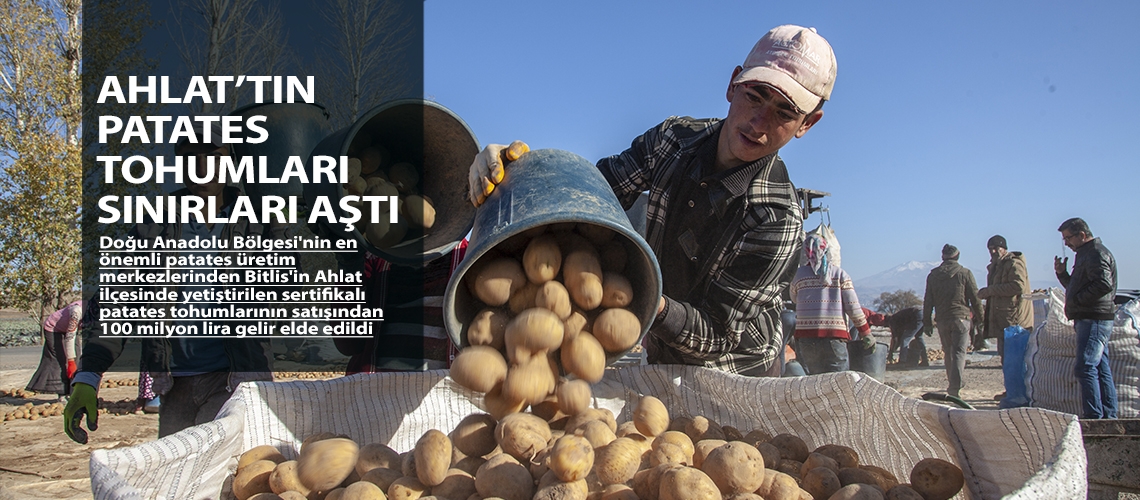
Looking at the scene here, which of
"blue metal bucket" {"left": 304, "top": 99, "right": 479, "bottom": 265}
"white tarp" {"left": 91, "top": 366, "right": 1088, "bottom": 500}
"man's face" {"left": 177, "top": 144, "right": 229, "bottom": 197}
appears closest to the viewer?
"white tarp" {"left": 91, "top": 366, "right": 1088, "bottom": 500}

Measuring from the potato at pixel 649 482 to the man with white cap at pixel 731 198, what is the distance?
1.88ft

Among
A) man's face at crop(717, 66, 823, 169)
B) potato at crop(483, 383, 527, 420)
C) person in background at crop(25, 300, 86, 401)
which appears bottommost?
person in background at crop(25, 300, 86, 401)

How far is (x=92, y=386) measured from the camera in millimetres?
2807

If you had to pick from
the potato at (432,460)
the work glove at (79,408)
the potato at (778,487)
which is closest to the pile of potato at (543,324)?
the potato at (432,460)

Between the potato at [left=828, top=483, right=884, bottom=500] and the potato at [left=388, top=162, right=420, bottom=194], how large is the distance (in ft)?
5.83

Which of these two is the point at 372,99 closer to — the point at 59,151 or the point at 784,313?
the point at 59,151

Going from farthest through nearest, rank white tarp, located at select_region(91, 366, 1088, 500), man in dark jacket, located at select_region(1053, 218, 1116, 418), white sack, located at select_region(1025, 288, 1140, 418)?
white sack, located at select_region(1025, 288, 1140, 418)
man in dark jacket, located at select_region(1053, 218, 1116, 418)
white tarp, located at select_region(91, 366, 1088, 500)

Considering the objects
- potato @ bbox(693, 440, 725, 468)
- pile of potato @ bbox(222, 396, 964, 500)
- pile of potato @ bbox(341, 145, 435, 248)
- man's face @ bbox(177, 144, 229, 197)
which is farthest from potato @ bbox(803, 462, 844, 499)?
man's face @ bbox(177, 144, 229, 197)

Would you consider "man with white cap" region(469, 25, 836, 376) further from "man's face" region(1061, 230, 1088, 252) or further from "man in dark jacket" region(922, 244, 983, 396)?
"man in dark jacket" region(922, 244, 983, 396)

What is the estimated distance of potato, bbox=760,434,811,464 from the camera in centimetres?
198

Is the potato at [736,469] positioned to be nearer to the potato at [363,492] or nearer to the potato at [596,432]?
the potato at [596,432]

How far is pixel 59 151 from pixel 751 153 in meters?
13.5

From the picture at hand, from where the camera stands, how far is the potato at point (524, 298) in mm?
1939

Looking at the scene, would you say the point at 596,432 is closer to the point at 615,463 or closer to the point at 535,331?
the point at 615,463
